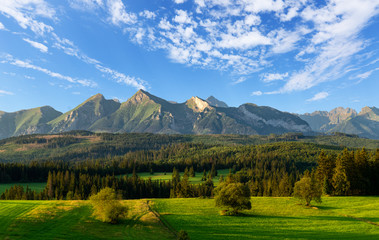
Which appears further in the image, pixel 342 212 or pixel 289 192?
pixel 289 192

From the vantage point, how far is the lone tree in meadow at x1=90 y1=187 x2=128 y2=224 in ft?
197

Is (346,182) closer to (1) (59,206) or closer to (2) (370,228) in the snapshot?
(2) (370,228)

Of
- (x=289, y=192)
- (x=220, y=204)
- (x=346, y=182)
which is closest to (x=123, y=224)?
(x=220, y=204)

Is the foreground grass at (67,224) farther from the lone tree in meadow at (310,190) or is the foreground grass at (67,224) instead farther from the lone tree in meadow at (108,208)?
the lone tree in meadow at (310,190)

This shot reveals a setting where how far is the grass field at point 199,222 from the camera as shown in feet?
168

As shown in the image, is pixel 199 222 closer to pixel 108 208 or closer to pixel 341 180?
pixel 108 208

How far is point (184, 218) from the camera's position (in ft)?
214

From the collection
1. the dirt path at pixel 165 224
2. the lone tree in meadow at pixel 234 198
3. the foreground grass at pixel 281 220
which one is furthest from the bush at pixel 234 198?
the dirt path at pixel 165 224

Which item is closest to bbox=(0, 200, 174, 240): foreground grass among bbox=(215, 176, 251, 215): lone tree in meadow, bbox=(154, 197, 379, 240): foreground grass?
bbox=(154, 197, 379, 240): foreground grass

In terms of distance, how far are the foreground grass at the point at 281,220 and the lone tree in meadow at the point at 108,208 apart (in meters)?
12.5

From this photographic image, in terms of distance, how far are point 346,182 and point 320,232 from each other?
55.2 m

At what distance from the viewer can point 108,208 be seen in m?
59.8

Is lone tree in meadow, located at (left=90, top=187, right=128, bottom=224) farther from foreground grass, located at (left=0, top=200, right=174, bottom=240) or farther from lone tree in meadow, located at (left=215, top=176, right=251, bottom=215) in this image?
lone tree in meadow, located at (left=215, top=176, right=251, bottom=215)

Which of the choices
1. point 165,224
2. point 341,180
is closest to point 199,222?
point 165,224
